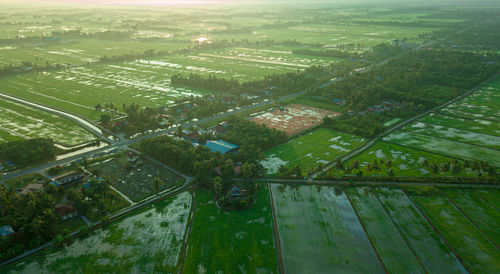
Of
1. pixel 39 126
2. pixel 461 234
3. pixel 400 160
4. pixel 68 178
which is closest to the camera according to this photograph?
pixel 461 234

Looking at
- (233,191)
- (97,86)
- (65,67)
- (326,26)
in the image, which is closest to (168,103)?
(97,86)

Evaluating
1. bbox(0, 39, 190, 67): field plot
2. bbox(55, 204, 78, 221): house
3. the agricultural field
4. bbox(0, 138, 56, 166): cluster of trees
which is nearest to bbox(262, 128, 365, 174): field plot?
the agricultural field

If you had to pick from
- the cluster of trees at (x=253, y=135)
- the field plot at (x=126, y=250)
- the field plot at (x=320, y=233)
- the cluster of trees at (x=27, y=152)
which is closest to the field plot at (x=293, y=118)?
the cluster of trees at (x=253, y=135)

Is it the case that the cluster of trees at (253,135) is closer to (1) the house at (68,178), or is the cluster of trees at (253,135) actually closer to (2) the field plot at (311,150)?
(2) the field plot at (311,150)

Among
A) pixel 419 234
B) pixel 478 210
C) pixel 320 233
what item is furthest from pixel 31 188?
pixel 478 210

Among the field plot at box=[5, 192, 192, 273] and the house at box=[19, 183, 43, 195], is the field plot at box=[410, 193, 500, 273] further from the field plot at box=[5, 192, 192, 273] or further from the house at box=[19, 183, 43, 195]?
the house at box=[19, 183, 43, 195]

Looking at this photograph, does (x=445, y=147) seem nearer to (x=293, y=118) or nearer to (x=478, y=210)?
(x=478, y=210)
